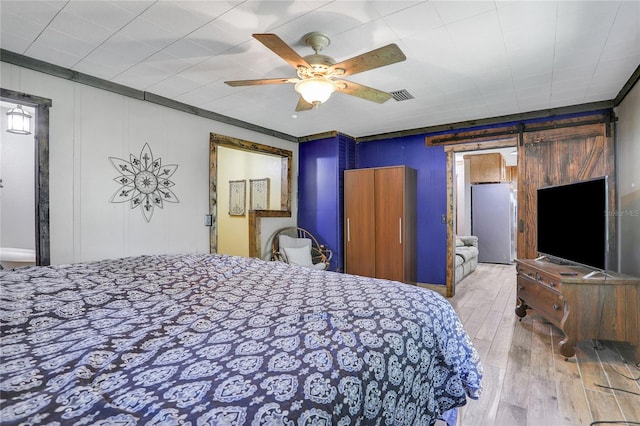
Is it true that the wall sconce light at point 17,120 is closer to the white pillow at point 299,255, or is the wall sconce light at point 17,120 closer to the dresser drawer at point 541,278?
the white pillow at point 299,255

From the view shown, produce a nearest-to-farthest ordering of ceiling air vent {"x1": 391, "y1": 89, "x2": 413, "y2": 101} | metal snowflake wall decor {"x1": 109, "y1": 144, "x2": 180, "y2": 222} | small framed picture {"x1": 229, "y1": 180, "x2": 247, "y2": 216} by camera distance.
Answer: metal snowflake wall decor {"x1": 109, "y1": 144, "x2": 180, "y2": 222}
ceiling air vent {"x1": 391, "y1": 89, "x2": 413, "y2": 101}
small framed picture {"x1": 229, "y1": 180, "x2": 247, "y2": 216}

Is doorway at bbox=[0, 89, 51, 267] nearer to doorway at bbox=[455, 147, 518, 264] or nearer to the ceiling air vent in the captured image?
the ceiling air vent

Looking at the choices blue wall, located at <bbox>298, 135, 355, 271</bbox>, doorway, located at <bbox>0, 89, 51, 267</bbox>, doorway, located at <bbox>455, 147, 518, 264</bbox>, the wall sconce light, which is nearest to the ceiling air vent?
blue wall, located at <bbox>298, 135, 355, 271</bbox>

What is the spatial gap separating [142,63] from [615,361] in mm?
4571

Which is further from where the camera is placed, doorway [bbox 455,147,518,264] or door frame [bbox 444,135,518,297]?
doorway [bbox 455,147,518,264]

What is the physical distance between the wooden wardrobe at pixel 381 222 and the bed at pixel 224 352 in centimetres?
253

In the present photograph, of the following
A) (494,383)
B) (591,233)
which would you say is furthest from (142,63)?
(591,233)

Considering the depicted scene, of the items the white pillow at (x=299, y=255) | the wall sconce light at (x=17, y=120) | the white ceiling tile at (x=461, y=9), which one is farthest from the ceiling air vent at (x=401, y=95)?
the wall sconce light at (x=17, y=120)

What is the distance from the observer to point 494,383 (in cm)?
214

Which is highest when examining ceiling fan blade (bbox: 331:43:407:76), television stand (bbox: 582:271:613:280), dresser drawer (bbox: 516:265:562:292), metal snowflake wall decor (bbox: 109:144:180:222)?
ceiling fan blade (bbox: 331:43:407:76)

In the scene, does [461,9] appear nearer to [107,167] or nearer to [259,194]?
[107,167]

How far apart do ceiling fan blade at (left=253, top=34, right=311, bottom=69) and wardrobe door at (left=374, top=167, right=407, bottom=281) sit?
8.67 feet

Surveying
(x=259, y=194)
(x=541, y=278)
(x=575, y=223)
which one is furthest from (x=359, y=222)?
(x=575, y=223)

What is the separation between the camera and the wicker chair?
4.32 metres
